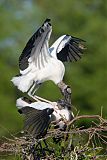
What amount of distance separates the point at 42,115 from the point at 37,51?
1.05 m

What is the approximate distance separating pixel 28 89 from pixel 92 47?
15669mm

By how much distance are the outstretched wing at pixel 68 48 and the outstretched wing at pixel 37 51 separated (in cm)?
21

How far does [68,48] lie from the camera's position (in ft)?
19.7

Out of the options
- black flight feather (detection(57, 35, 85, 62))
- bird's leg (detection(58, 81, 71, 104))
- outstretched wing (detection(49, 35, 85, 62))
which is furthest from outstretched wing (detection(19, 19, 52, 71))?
bird's leg (detection(58, 81, 71, 104))

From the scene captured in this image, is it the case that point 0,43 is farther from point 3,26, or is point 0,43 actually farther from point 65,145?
point 65,145

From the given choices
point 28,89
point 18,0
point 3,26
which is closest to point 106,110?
point 3,26

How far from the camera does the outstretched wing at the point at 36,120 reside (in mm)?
4566

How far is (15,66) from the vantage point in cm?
2030

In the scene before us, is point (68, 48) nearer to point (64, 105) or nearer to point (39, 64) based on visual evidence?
point (39, 64)

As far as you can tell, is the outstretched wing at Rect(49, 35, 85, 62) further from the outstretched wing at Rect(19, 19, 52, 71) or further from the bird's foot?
the bird's foot

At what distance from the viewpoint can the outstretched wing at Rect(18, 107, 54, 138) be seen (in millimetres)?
4566

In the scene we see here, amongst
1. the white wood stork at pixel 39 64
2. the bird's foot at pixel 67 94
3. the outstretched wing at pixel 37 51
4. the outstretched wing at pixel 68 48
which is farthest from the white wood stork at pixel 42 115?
the outstretched wing at pixel 68 48

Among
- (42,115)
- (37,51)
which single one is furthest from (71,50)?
(42,115)

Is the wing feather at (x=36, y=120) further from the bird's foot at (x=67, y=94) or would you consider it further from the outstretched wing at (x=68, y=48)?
the outstretched wing at (x=68, y=48)
